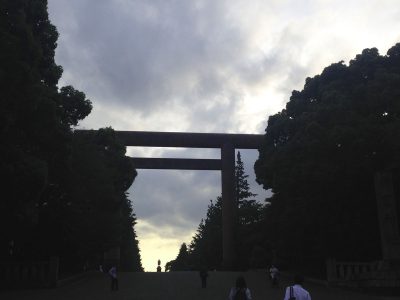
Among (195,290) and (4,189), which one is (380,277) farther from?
(4,189)

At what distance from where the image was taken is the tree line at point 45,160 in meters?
12.5

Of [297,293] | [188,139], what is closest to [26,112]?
[297,293]

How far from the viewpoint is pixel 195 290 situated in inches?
701

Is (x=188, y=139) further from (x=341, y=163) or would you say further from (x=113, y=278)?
(x=113, y=278)

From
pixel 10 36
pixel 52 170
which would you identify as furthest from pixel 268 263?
pixel 10 36

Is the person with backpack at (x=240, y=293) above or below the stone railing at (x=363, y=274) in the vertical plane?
below

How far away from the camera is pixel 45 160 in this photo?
49.6 ft

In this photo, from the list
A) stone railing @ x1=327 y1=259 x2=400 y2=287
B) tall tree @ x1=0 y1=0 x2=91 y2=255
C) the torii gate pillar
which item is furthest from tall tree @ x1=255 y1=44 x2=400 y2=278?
the torii gate pillar

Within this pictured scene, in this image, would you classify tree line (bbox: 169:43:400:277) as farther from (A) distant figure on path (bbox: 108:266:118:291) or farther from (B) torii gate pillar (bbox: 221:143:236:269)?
(B) torii gate pillar (bbox: 221:143:236:269)

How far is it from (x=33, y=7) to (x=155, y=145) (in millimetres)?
18648

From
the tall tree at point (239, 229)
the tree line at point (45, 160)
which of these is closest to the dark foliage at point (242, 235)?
the tall tree at point (239, 229)

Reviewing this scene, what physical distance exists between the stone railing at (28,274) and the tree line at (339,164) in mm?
9000

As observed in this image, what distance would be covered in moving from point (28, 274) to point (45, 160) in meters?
5.22

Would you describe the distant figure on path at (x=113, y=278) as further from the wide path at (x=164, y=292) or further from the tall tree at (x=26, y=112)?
the tall tree at (x=26, y=112)
